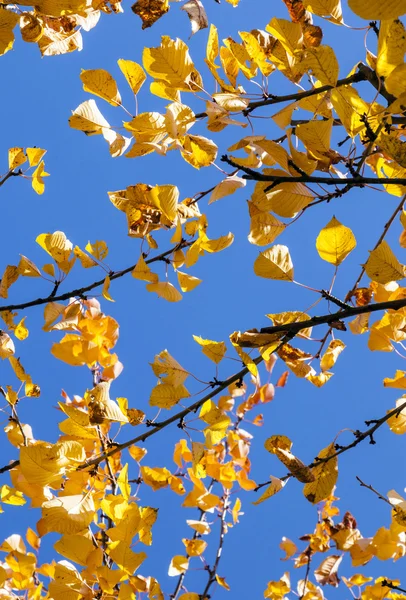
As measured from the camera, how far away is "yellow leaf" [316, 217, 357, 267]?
0.73 m

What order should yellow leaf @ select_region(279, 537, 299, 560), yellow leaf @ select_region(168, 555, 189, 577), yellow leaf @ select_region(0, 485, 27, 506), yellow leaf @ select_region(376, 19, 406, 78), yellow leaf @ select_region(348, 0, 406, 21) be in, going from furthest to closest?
yellow leaf @ select_region(279, 537, 299, 560)
yellow leaf @ select_region(168, 555, 189, 577)
yellow leaf @ select_region(0, 485, 27, 506)
yellow leaf @ select_region(376, 19, 406, 78)
yellow leaf @ select_region(348, 0, 406, 21)

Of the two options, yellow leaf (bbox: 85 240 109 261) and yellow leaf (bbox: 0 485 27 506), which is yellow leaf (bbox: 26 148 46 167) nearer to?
yellow leaf (bbox: 85 240 109 261)

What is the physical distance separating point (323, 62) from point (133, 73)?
0.47 metres

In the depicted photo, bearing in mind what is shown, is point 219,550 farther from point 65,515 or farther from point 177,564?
point 65,515

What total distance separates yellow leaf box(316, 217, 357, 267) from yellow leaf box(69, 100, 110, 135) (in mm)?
461

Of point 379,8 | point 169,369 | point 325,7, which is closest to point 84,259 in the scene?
point 169,369

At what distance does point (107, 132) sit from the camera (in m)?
0.97

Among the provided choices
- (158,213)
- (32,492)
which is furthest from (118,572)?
(158,213)

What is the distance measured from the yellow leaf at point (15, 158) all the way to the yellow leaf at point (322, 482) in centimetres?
93

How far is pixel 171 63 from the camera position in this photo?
2.65ft

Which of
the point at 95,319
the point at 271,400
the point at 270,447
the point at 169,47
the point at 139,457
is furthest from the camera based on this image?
the point at 271,400

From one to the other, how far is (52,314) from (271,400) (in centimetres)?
126

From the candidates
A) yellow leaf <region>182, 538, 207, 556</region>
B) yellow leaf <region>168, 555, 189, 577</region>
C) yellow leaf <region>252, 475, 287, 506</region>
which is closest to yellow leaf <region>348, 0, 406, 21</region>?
yellow leaf <region>252, 475, 287, 506</region>

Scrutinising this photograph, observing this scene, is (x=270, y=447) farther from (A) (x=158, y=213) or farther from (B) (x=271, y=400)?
(B) (x=271, y=400)
